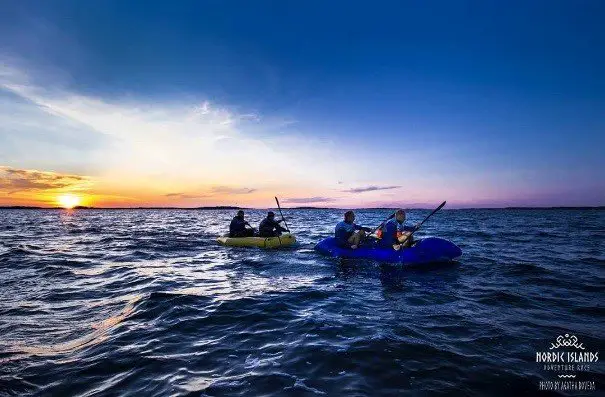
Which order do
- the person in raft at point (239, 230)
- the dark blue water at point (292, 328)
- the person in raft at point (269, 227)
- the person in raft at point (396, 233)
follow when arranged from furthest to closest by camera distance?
the person in raft at point (239, 230)
the person in raft at point (269, 227)
the person in raft at point (396, 233)
the dark blue water at point (292, 328)

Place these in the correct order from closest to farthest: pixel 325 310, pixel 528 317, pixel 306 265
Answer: pixel 528 317 < pixel 325 310 < pixel 306 265

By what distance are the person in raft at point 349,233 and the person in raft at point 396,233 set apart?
3.09 ft

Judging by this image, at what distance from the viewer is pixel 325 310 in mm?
7891

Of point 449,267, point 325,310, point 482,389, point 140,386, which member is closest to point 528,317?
point 482,389

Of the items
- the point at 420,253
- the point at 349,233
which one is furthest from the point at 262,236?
the point at 420,253

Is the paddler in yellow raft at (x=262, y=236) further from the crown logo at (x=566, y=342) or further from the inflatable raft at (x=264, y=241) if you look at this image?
the crown logo at (x=566, y=342)

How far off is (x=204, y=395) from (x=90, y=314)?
4961mm

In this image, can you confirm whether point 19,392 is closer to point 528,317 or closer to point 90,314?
point 90,314

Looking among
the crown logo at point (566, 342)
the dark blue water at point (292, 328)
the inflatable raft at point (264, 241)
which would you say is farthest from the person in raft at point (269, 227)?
the crown logo at point (566, 342)

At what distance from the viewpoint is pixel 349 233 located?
50.0 feet

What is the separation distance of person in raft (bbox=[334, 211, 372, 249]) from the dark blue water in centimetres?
218

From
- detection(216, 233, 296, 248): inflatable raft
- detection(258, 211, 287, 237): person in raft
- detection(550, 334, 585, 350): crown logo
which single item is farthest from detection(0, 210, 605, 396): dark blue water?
detection(258, 211, 287, 237): person in raft

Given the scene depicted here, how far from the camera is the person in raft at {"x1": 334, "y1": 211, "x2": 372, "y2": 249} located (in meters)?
14.8

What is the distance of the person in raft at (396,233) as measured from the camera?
44.0 feet
